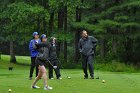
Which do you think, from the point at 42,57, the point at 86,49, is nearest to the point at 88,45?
the point at 86,49

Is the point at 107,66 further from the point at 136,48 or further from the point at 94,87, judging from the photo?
the point at 94,87

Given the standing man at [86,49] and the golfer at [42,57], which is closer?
the golfer at [42,57]

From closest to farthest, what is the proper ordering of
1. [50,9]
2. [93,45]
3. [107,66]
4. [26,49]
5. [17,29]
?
[93,45] → [107,66] → [50,9] → [17,29] → [26,49]

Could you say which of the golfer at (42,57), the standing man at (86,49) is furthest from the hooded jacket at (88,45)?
the golfer at (42,57)

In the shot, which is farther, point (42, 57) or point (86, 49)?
point (86, 49)

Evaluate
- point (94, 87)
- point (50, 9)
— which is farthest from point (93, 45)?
point (50, 9)

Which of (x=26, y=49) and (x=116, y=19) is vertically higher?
(x=116, y=19)

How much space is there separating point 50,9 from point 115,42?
7086mm

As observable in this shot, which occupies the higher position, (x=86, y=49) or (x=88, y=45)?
(x=88, y=45)

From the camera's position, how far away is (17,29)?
44.0 meters

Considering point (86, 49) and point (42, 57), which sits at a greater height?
point (42, 57)

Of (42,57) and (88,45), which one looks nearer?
(42,57)

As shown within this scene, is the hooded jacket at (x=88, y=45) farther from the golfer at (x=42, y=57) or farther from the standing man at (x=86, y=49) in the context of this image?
the golfer at (x=42, y=57)

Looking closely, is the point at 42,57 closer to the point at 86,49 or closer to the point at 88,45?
the point at 86,49
